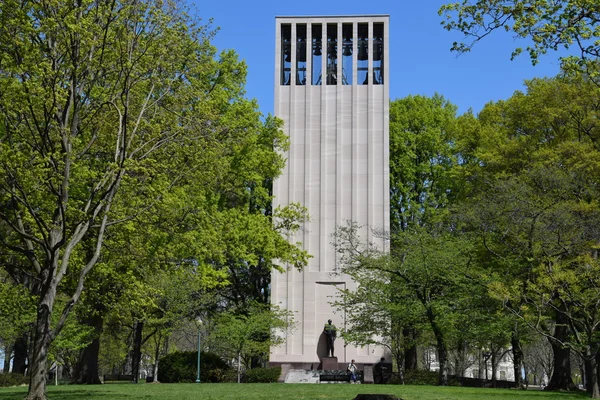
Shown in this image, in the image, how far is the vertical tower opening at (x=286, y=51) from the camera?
46844 mm

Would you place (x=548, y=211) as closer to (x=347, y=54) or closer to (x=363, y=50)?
(x=363, y=50)

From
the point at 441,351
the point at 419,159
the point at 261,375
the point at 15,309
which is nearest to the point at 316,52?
the point at 419,159

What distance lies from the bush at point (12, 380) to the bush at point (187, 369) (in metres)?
5.98

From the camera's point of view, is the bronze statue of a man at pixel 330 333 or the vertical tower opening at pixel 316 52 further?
the vertical tower opening at pixel 316 52

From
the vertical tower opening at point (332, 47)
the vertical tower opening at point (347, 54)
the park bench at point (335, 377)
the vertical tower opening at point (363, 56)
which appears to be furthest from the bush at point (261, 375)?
the vertical tower opening at point (332, 47)

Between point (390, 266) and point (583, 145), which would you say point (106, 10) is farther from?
point (583, 145)

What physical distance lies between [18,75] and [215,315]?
82.7ft

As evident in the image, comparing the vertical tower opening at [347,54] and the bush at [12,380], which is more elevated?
the vertical tower opening at [347,54]

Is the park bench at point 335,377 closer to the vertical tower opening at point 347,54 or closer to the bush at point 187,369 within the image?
the bush at point 187,369

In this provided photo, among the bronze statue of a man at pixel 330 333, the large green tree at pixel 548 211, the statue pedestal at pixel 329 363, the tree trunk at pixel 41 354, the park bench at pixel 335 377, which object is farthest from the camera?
the bronze statue of a man at pixel 330 333

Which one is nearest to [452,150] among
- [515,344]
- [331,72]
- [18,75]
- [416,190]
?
[416,190]

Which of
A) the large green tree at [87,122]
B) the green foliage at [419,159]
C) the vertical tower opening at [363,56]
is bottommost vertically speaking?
the large green tree at [87,122]

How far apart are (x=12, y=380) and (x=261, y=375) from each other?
36.6 ft

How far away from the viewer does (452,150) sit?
43969 mm
